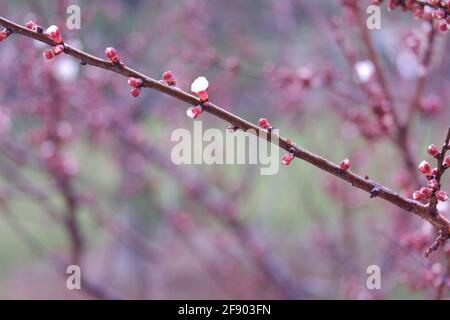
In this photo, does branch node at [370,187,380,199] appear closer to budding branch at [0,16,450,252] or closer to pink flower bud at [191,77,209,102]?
budding branch at [0,16,450,252]

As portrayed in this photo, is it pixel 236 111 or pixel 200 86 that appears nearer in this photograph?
pixel 200 86

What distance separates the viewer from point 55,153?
296 cm

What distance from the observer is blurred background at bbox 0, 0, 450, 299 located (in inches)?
98.0

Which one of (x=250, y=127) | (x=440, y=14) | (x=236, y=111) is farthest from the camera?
(x=236, y=111)

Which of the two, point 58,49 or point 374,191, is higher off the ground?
point 58,49

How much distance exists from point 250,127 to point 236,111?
560 cm

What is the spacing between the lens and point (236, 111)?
680 cm

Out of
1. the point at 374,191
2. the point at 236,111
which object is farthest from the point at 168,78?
the point at 236,111

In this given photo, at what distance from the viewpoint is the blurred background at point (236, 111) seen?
249cm

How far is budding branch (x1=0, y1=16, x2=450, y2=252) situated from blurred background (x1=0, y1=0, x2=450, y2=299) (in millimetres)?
393

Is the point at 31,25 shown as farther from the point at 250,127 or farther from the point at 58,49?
the point at 250,127

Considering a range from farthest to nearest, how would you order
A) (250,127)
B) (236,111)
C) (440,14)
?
(236,111) < (440,14) < (250,127)

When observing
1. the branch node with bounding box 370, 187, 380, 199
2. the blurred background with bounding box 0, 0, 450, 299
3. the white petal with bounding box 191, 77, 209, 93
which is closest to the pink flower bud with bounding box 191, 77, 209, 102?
the white petal with bounding box 191, 77, 209, 93
